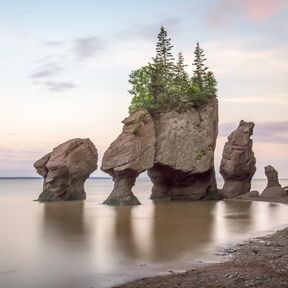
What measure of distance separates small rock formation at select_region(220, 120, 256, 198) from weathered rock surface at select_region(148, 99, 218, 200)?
4491 mm

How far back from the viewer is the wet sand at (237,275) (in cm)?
1683

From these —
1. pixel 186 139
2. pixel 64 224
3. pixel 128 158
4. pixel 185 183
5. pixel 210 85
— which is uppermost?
pixel 210 85

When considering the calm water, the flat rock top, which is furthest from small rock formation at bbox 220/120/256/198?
the calm water

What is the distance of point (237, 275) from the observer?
17812mm

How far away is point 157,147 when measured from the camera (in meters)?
69.8

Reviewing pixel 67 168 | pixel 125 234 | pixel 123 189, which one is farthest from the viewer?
pixel 67 168

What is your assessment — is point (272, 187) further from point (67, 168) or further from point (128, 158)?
point (67, 168)

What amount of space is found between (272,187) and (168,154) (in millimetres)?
22390

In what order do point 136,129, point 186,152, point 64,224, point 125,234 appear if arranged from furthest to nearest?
point 186,152, point 136,129, point 64,224, point 125,234

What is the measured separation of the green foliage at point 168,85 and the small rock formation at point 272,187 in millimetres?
16157

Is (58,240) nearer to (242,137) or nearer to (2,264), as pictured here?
(2,264)

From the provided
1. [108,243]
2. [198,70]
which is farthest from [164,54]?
[108,243]

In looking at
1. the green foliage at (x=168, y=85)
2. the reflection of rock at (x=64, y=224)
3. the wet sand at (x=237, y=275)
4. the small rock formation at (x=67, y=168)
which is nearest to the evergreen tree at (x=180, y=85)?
the green foliage at (x=168, y=85)

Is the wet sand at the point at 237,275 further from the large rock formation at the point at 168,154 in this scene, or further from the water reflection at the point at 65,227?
the large rock formation at the point at 168,154
